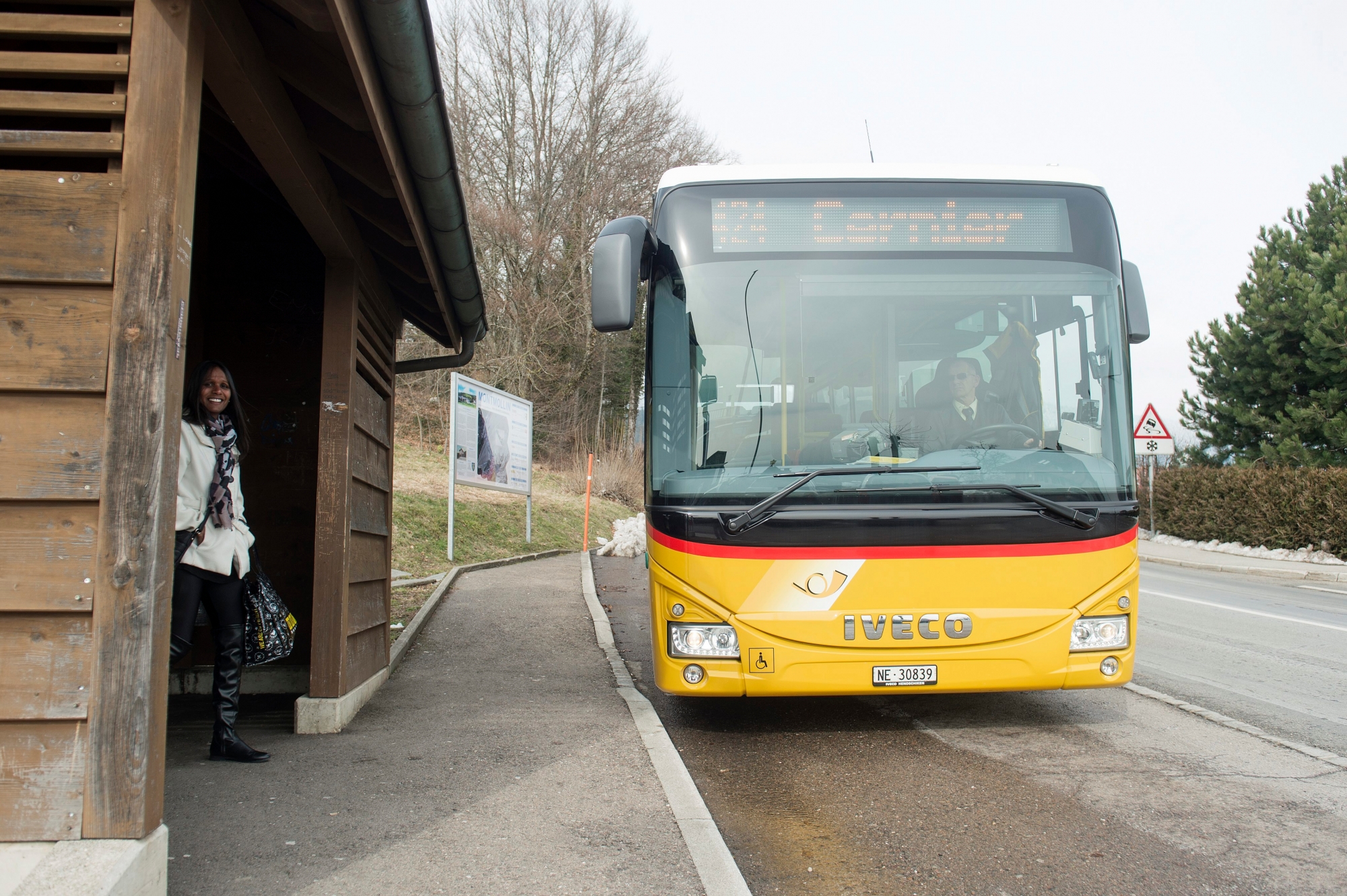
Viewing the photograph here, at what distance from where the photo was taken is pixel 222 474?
14.4 ft

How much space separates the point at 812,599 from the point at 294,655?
12.1ft

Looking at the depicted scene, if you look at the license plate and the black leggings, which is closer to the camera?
the black leggings

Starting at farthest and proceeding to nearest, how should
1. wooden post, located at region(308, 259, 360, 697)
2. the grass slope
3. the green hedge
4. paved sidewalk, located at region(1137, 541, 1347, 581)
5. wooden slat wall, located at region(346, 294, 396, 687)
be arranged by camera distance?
the green hedge → paved sidewalk, located at region(1137, 541, 1347, 581) → the grass slope → wooden slat wall, located at region(346, 294, 396, 687) → wooden post, located at region(308, 259, 360, 697)

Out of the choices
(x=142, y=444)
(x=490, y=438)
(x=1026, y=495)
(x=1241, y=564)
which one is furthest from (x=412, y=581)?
(x=1241, y=564)

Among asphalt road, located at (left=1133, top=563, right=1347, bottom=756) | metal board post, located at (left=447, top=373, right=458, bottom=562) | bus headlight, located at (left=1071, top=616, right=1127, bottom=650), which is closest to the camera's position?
bus headlight, located at (left=1071, top=616, right=1127, bottom=650)

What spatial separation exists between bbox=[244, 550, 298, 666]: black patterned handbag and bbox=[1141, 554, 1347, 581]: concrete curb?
17.7 m

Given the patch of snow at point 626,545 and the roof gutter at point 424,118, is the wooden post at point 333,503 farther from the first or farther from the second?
the patch of snow at point 626,545

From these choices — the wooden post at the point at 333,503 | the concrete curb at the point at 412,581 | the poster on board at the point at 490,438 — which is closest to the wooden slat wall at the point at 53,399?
the wooden post at the point at 333,503

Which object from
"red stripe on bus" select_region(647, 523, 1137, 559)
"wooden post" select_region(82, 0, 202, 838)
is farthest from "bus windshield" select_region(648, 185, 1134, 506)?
"wooden post" select_region(82, 0, 202, 838)

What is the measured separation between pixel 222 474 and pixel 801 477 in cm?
279

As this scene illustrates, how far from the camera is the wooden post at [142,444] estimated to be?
104 inches

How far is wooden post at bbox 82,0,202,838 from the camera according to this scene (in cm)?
264

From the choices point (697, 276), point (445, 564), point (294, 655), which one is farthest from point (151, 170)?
point (445, 564)

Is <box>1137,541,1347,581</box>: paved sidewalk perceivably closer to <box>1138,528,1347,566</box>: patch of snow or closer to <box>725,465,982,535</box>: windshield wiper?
<box>1138,528,1347,566</box>: patch of snow
